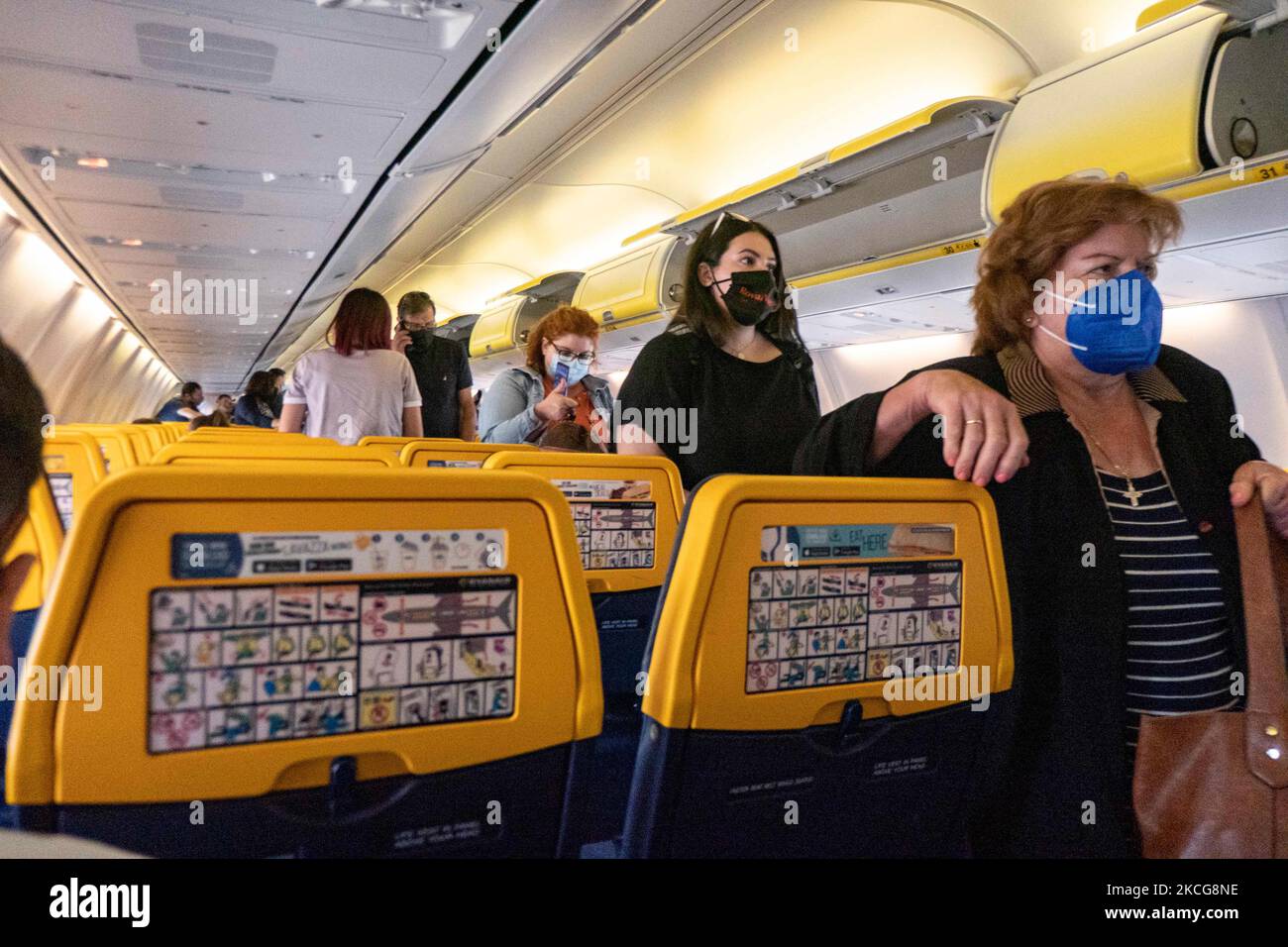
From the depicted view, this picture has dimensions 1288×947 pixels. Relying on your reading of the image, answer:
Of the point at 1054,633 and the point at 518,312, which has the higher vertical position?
the point at 518,312

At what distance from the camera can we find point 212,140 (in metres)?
5.53

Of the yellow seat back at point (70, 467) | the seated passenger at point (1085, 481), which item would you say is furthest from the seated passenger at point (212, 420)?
the seated passenger at point (1085, 481)

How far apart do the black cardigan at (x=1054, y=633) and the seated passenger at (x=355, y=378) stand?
3186mm

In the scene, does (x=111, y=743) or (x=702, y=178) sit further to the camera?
(x=702, y=178)

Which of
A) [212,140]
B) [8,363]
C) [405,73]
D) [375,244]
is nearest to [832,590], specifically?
[8,363]

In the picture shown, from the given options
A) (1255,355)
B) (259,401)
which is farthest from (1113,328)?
(259,401)

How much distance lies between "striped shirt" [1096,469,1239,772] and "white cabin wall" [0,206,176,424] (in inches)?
206

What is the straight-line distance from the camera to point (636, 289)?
7.33 m

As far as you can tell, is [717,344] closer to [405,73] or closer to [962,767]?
[962,767]

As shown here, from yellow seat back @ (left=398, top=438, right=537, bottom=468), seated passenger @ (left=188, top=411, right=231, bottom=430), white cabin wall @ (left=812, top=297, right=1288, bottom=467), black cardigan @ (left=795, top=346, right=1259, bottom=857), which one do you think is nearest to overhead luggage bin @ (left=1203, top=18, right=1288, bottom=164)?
white cabin wall @ (left=812, top=297, right=1288, bottom=467)

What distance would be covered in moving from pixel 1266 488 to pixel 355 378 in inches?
146

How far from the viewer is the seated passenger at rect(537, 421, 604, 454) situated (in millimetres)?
3848

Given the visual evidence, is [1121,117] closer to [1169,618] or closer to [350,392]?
[1169,618]
